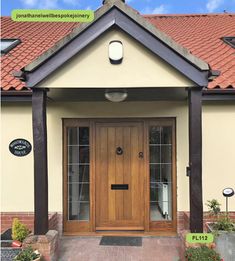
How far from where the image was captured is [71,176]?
638 centimetres

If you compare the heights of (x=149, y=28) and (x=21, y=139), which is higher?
(x=149, y=28)

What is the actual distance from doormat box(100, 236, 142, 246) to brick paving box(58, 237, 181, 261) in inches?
3.9

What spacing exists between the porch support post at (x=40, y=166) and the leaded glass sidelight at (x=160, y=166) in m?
2.39

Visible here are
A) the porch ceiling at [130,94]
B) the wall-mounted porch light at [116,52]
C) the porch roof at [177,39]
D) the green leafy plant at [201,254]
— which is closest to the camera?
the green leafy plant at [201,254]

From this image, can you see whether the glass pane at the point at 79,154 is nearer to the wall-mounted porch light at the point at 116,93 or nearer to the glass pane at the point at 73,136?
the glass pane at the point at 73,136

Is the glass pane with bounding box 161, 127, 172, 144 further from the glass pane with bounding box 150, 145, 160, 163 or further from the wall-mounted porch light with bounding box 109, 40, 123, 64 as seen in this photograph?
the wall-mounted porch light with bounding box 109, 40, 123, 64

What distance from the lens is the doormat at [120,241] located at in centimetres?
570

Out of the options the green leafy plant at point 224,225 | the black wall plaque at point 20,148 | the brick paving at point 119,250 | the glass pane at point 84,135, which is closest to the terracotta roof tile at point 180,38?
the black wall plaque at point 20,148

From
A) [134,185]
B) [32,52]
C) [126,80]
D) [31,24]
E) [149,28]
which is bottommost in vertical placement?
[134,185]

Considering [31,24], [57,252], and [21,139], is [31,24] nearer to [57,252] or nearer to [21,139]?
[21,139]

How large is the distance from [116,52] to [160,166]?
2704mm

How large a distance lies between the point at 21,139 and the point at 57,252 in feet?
7.75

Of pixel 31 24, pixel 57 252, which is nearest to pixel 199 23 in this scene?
pixel 31 24

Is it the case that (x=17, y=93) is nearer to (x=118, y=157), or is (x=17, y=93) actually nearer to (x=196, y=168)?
(x=118, y=157)
